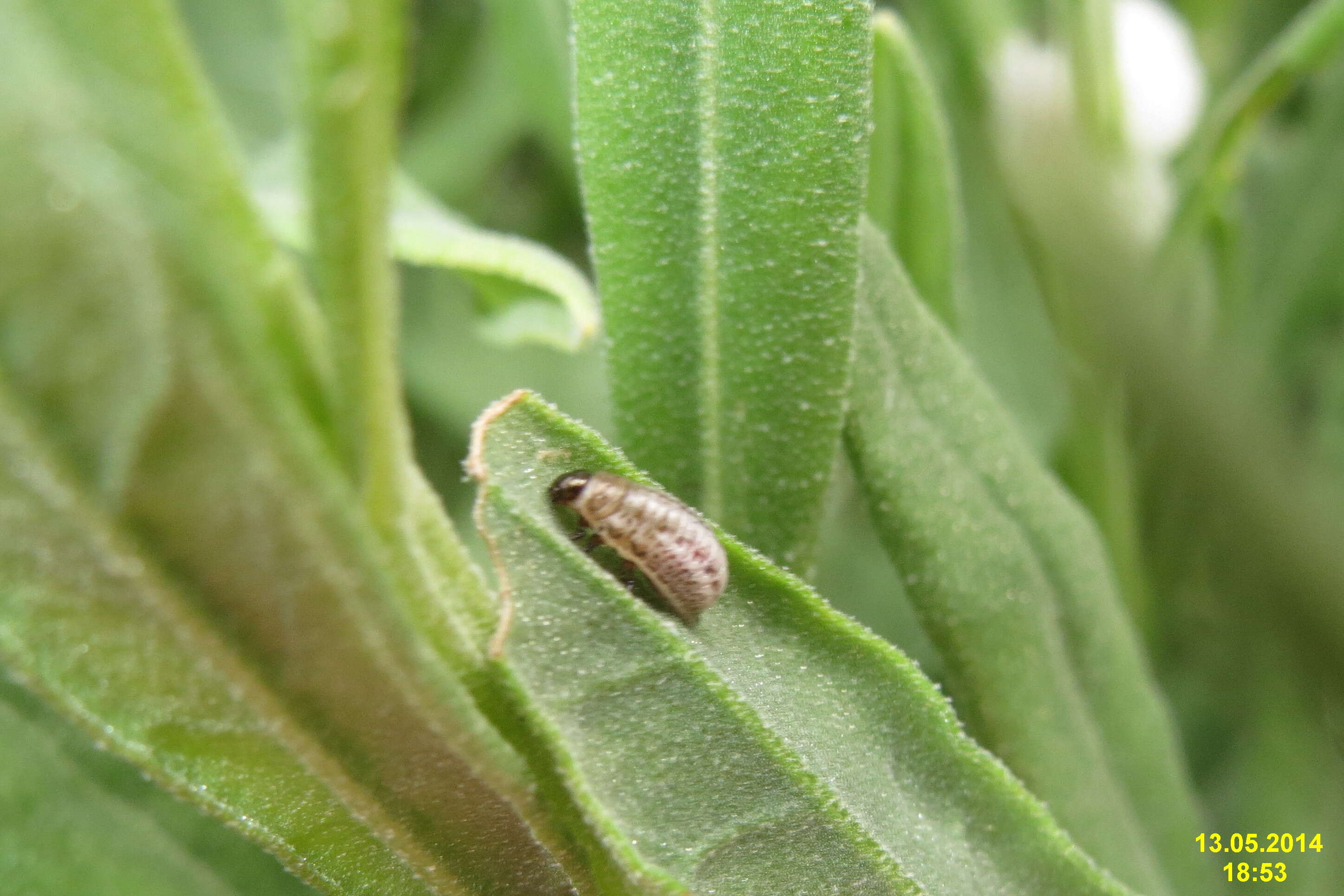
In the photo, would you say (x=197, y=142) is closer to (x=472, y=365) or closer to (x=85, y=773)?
(x=85, y=773)

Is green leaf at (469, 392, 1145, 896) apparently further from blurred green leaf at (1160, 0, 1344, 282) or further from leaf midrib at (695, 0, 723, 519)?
blurred green leaf at (1160, 0, 1344, 282)

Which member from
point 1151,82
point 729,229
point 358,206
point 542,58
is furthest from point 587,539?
point 1151,82

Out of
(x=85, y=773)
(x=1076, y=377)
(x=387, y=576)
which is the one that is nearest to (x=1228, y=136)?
(x=1076, y=377)

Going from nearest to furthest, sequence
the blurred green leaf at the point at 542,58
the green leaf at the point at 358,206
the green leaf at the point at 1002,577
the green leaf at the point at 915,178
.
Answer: the green leaf at the point at 358,206, the green leaf at the point at 1002,577, the green leaf at the point at 915,178, the blurred green leaf at the point at 542,58

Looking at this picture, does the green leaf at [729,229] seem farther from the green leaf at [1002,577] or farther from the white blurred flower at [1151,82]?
the white blurred flower at [1151,82]

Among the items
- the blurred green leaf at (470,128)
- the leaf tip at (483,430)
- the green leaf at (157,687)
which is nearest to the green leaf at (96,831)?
the green leaf at (157,687)

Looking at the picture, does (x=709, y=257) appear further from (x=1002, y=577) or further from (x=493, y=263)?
(x=1002, y=577)
